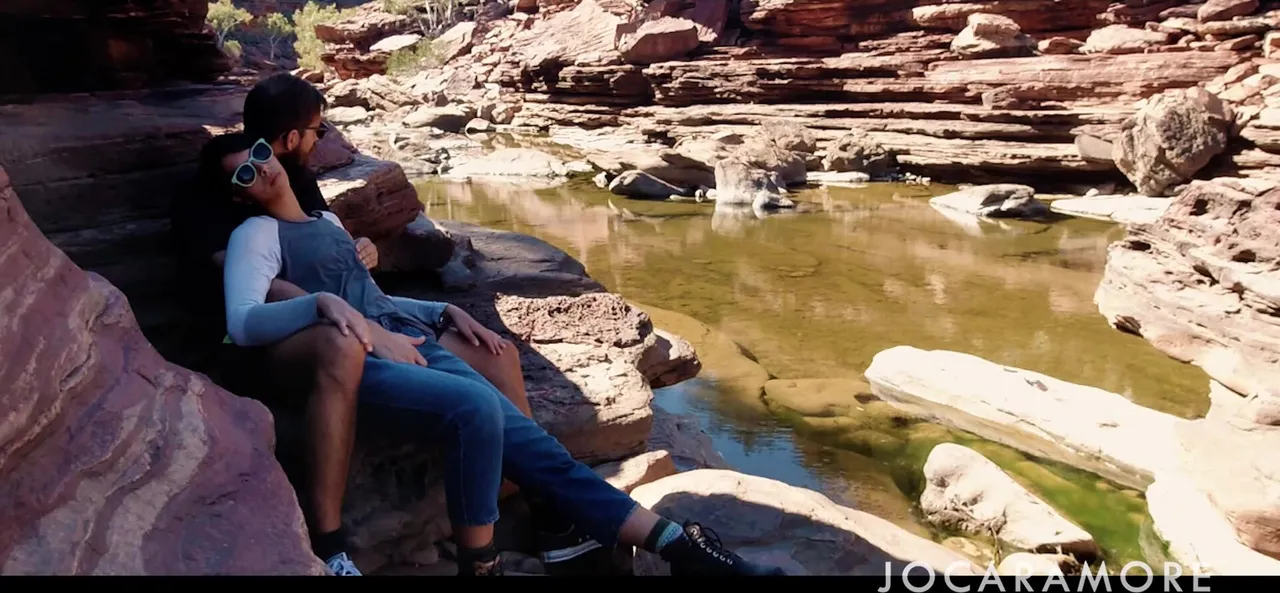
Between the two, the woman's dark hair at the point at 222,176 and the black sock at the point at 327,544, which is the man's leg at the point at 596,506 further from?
the woman's dark hair at the point at 222,176

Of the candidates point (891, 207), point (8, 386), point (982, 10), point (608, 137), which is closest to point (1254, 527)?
point (8, 386)

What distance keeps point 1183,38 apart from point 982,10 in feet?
12.1

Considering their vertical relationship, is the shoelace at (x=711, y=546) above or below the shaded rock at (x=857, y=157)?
above

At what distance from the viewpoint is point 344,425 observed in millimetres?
2305

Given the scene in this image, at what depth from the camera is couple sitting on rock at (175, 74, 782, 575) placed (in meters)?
2.31

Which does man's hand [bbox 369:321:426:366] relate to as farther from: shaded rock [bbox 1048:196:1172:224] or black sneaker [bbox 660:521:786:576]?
shaded rock [bbox 1048:196:1172:224]

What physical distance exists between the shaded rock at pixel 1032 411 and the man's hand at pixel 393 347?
3.45 metres

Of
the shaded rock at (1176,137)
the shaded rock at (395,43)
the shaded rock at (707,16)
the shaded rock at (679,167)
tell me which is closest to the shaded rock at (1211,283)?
the shaded rock at (1176,137)

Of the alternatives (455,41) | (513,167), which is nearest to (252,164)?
(513,167)

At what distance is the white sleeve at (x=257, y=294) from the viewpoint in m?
2.35

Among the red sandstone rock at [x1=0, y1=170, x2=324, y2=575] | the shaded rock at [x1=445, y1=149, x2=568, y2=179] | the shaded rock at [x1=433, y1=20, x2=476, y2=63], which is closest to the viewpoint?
the red sandstone rock at [x1=0, y1=170, x2=324, y2=575]

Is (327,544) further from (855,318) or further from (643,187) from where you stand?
(643,187)

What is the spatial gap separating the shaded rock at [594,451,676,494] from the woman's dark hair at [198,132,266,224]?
142 centimetres

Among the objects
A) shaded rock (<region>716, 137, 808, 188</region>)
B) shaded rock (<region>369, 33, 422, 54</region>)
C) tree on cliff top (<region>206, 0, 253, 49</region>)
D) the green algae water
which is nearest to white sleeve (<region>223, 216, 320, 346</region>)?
the green algae water
